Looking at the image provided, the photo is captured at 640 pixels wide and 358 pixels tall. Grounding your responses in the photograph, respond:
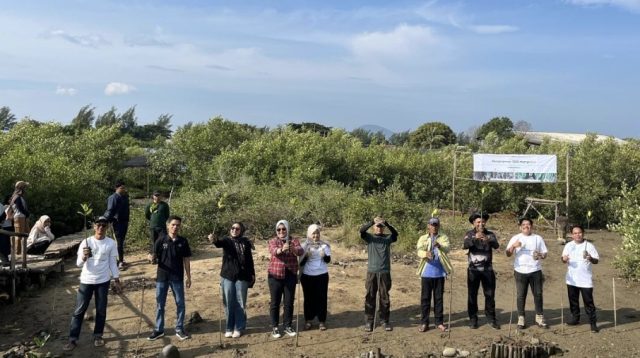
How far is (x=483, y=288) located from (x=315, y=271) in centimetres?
238

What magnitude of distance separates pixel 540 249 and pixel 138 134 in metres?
60.4

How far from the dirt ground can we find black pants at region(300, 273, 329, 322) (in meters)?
0.20

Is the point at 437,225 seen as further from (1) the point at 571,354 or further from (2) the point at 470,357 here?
(1) the point at 571,354

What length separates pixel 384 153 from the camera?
22.1 meters

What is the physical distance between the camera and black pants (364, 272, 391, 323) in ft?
23.0

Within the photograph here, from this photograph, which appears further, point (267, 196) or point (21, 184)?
point (267, 196)

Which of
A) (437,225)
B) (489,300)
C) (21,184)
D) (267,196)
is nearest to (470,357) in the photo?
(489,300)

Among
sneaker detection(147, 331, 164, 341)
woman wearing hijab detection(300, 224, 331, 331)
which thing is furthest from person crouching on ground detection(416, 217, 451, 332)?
sneaker detection(147, 331, 164, 341)

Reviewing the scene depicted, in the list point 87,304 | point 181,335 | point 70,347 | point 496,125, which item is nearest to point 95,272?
point 87,304

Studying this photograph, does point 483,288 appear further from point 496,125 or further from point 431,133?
point 496,125

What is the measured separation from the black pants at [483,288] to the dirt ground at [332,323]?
0.75 feet

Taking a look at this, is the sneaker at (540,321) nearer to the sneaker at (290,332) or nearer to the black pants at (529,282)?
the black pants at (529,282)

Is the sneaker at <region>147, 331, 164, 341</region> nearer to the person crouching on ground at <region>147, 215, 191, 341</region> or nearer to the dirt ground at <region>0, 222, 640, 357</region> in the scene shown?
the dirt ground at <region>0, 222, 640, 357</region>

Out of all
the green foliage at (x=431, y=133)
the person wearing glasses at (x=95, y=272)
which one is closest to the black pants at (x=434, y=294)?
the person wearing glasses at (x=95, y=272)
